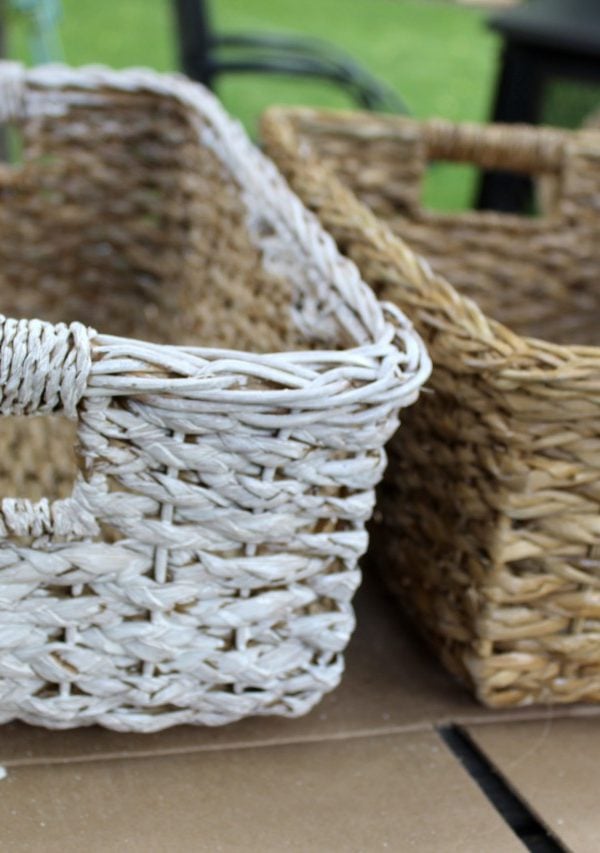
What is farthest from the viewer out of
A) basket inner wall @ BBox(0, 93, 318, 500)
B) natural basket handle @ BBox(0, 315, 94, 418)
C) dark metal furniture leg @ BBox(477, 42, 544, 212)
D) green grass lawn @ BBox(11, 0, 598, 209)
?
green grass lawn @ BBox(11, 0, 598, 209)

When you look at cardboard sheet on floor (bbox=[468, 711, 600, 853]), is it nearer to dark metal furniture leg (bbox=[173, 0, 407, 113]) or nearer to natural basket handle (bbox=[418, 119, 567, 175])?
natural basket handle (bbox=[418, 119, 567, 175])

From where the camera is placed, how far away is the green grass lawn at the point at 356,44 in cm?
520

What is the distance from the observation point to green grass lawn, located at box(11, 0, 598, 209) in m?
5.20

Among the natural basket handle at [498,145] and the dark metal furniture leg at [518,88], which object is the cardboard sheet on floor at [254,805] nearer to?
the natural basket handle at [498,145]

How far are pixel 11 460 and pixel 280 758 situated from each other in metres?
0.44

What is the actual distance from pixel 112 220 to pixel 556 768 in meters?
0.84

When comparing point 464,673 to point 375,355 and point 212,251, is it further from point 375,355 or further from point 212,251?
point 212,251

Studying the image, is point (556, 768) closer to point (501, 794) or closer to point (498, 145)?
point (501, 794)

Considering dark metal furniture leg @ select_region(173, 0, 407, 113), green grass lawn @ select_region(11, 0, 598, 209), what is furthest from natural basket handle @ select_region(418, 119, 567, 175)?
green grass lawn @ select_region(11, 0, 598, 209)

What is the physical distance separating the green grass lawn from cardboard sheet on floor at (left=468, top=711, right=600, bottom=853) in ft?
11.0

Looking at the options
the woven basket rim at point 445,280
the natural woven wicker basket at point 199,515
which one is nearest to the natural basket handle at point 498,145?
the woven basket rim at point 445,280

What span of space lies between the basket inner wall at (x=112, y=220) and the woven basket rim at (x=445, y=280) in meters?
0.11

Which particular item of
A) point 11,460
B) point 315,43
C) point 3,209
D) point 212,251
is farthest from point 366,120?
point 315,43

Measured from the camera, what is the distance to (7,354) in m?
0.66
